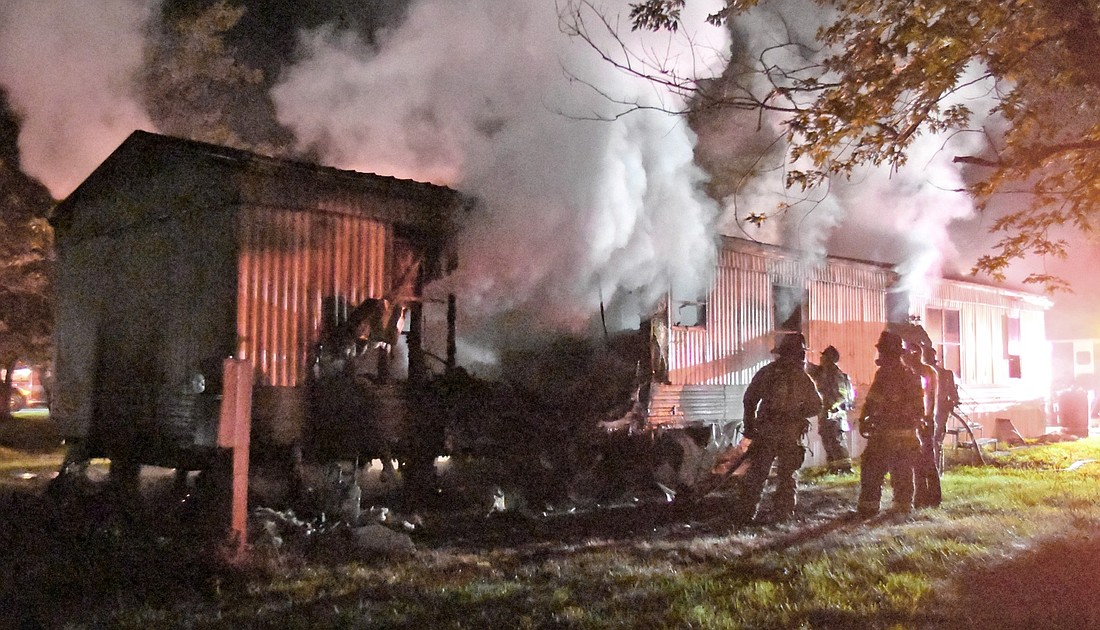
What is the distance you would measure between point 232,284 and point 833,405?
384 inches

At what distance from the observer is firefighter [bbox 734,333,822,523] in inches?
344

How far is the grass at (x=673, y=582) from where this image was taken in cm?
525

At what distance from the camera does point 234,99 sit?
18.0 m

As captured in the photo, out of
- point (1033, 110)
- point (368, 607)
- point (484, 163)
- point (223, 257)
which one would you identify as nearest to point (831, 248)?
point (1033, 110)

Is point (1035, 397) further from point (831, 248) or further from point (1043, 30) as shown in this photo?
point (1043, 30)

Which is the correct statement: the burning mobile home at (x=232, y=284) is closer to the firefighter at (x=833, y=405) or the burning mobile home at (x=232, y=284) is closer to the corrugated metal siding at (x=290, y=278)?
the corrugated metal siding at (x=290, y=278)

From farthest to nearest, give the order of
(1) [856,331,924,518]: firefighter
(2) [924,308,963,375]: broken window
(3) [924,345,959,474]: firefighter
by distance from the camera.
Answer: (2) [924,308,963,375]: broken window → (3) [924,345,959,474]: firefighter → (1) [856,331,924,518]: firefighter

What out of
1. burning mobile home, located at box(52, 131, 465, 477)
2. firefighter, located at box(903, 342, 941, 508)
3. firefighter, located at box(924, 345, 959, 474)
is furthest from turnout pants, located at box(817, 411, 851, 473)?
burning mobile home, located at box(52, 131, 465, 477)

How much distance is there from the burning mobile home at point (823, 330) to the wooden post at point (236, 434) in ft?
19.3

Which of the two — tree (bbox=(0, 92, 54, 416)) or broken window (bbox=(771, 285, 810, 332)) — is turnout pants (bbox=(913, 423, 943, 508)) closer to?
broken window (bbox=(771, 285, 810, 332))

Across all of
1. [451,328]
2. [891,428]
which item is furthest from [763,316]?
[451,328]

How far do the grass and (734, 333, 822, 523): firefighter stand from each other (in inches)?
17.5

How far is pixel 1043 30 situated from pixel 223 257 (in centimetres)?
858

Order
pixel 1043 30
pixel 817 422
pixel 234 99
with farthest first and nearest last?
pixel 234 99 < pixel 817 422 < pixel 1043 30
